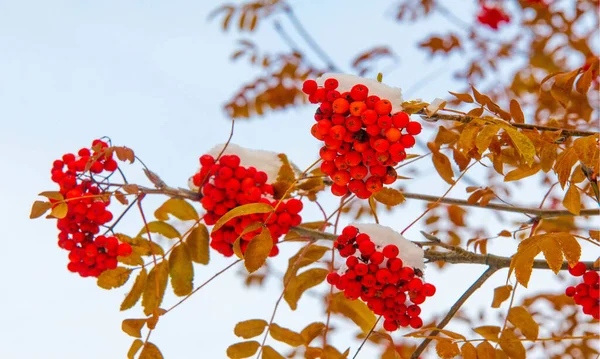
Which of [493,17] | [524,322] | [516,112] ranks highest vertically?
[493,17]

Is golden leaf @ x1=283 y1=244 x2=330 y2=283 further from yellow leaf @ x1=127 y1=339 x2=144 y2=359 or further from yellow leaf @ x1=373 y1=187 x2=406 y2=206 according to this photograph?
yellow leaf @ x1=127 y1=339 x2=144 y2=359

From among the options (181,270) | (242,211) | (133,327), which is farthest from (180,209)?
(242,211)

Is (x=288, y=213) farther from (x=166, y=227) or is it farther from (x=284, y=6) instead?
(x=284, y=6)

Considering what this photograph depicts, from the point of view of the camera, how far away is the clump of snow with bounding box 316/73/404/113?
1178mm

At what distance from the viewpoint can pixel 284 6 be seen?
423 centimetres

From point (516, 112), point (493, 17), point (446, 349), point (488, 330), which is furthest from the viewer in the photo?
Answer: point (493, 17)

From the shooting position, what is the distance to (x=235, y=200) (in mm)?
1560

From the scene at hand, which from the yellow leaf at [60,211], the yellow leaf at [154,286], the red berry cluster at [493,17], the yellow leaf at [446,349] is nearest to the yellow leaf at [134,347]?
the yellow leaf at [154,286]

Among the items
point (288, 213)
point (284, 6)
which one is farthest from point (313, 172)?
point (284, 6)

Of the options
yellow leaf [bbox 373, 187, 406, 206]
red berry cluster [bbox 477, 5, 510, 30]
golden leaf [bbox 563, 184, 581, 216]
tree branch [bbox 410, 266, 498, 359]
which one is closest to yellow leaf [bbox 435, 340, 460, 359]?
tree branch [bbox 410, 266, 498, 359]

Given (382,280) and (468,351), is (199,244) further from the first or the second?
(468,351)

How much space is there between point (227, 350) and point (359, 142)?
76cm

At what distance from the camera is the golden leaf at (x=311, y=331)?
65.0 inches

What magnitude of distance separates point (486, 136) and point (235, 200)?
0.70 metres
